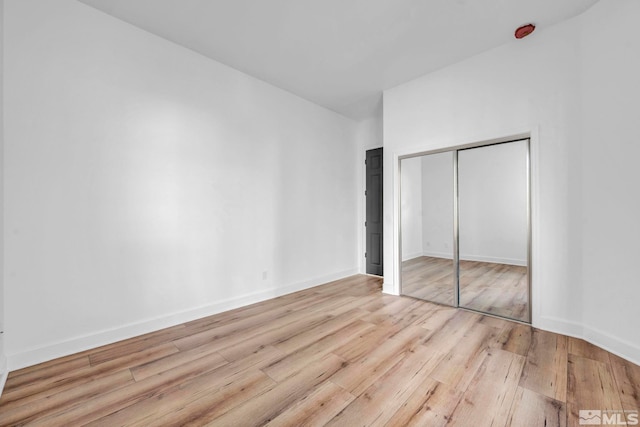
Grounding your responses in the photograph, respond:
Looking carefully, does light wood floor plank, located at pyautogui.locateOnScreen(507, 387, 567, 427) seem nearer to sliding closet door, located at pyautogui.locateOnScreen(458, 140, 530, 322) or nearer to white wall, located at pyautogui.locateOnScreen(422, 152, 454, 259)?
sliding closet door, located at pyautogui.locateOnScreen(458, 140, 530, 322)

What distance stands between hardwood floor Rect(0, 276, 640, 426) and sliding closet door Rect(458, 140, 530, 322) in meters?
0.38

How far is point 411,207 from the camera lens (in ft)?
12.2

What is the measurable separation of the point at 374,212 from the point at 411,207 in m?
1.27

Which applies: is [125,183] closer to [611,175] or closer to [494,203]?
[494,203]

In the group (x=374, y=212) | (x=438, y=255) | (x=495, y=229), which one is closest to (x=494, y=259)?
(x=495, y=229)

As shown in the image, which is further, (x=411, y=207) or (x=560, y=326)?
(x=411, y=207)

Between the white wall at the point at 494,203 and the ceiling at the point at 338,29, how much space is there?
1.20 meters

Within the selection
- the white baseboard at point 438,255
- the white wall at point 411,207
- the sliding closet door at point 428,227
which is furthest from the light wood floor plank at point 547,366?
the white wall at point 411,207

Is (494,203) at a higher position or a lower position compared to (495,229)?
higher

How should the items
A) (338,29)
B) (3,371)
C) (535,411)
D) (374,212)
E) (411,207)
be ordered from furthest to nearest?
(374,212) → (411,207) → (338,29) → (3,371) → (535,411)

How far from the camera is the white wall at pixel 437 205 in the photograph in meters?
3.33

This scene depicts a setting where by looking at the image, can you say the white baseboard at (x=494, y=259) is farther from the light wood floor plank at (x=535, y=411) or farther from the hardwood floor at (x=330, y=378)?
the light wood floor plank at (x=535, y=411)

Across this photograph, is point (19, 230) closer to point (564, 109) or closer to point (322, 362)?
point (322, 362)

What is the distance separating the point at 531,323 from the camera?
268 cm
